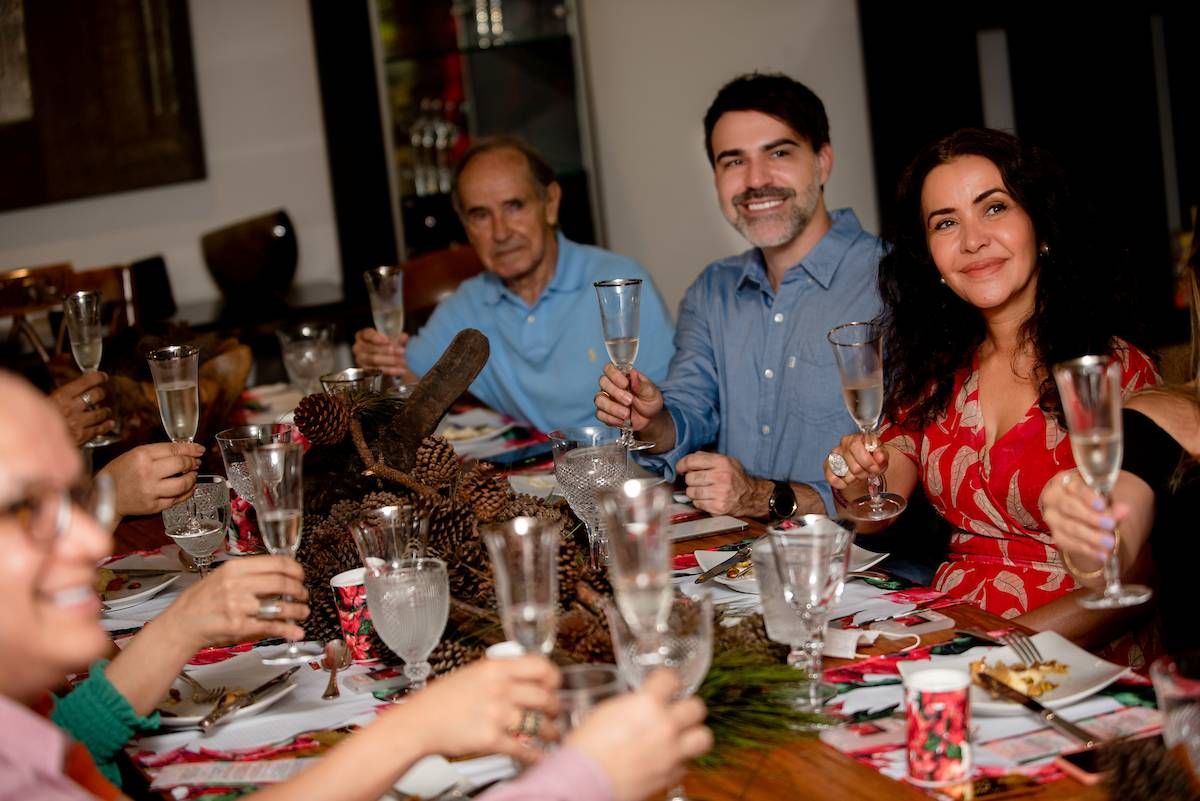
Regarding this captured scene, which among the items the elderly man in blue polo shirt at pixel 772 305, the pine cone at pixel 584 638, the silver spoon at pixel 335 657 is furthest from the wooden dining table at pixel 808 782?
the elderly man in blue polo shirt at pixel 772 305

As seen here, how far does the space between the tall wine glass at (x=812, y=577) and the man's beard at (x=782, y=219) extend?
1.67 meters

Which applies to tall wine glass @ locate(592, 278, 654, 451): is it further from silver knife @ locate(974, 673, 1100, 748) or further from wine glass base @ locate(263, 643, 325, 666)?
silver knife @ locate(974, 673, 1100, 748)

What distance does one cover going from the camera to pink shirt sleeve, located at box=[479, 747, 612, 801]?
1099 millimetres

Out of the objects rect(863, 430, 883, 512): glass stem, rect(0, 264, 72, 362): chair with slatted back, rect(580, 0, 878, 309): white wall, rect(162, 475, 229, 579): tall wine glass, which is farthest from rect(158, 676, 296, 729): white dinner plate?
rect(580, 0, 878, 309): white wall

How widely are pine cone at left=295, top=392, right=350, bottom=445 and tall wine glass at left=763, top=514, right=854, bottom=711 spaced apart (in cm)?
95

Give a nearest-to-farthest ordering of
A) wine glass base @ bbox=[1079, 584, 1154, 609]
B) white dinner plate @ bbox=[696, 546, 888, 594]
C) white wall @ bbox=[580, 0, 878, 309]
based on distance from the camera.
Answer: wine glass base @ bbox=[1079, 584, 1154, 609] → white dinner plate @ bbox=[696, 546, 888, 594] → white wall @ bbox=[580, 0, 878, 309]

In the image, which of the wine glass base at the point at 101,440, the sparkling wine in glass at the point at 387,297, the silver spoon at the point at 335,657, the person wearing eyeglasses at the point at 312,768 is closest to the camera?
the person wearing eyeglasses at the point at 312,768

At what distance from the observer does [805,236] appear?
125 inches

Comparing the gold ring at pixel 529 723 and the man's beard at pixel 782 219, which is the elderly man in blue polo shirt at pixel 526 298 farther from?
the gold ring at pixel 529 723

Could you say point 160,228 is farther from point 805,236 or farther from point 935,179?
point 935,179

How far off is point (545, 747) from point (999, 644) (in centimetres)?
66

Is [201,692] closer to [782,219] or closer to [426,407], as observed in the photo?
[426,407]

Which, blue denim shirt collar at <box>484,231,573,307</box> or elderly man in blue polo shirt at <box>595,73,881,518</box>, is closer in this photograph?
elderly man in blue polo shirt at <box>595,73,881,518</box>

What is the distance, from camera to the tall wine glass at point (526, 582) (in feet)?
4.28
